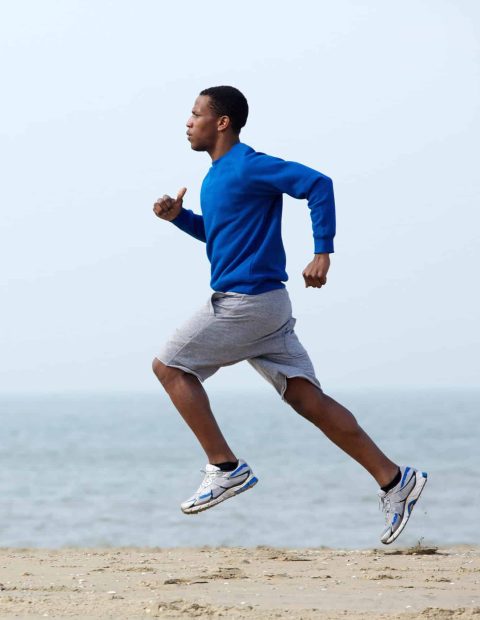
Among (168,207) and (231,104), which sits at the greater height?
(231,104)

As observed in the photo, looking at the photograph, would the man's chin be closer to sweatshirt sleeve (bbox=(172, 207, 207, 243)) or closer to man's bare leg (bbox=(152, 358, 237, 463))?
sweatshirt sleeve (bbox=(172, 207, 207, 243))

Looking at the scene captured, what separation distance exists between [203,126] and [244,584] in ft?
8.18

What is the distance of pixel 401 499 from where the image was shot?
5887 millimetres

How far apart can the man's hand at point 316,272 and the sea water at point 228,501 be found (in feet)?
11.0

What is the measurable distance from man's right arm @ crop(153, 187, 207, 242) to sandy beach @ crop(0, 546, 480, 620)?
1.93 metres

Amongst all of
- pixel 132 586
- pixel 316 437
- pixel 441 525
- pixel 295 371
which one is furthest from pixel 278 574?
pixel 316 437

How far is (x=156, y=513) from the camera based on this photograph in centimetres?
2317

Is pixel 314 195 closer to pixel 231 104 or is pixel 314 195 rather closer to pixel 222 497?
pixel 231 104

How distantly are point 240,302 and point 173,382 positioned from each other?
22.1 inches

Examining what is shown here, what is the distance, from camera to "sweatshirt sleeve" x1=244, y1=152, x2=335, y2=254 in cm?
540

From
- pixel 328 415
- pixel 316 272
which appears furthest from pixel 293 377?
pixel 316 272

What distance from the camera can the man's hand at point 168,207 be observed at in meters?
6.08

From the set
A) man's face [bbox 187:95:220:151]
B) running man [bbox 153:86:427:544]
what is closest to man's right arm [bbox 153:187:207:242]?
running man [bbox 153:86:427:544]

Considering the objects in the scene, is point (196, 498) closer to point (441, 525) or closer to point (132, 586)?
point (132, 586)
